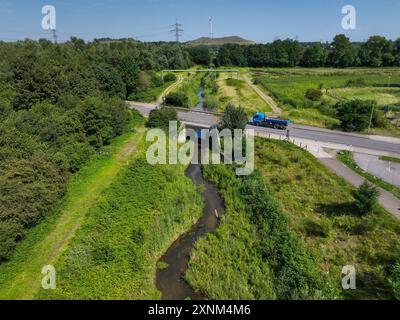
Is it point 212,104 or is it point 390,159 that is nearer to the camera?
point 390,159

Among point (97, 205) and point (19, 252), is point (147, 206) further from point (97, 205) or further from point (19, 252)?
point (19, 252)

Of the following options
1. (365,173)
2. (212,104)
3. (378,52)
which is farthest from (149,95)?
(378,52)

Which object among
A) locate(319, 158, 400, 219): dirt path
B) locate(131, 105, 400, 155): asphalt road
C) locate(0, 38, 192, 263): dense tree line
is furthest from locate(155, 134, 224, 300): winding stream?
locate(131, 105, 400, 155): asphalt road

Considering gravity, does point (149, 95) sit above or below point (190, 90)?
below

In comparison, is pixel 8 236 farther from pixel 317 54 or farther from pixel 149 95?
pixel 317 54

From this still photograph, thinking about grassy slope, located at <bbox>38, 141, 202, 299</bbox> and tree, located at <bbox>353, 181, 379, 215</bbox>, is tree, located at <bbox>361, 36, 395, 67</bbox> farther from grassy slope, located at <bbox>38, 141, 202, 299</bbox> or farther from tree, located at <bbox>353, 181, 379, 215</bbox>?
grassy slope, located at <bbox>38, 141, 202, 299</bbox>

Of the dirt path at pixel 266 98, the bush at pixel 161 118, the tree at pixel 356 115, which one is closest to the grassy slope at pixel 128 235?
the bush at pixel 161 118

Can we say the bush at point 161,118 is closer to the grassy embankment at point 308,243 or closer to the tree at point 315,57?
the grassy embankment at point 308,243
